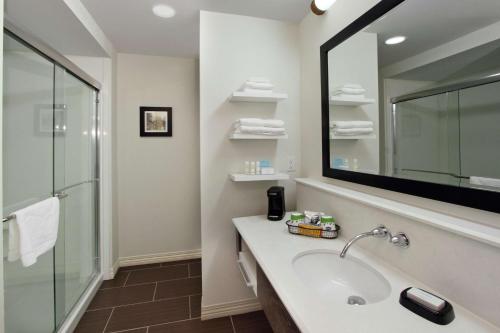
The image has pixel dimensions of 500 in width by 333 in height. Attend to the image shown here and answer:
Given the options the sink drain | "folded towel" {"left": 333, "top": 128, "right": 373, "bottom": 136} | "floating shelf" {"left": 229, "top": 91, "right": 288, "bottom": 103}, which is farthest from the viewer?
"floating shelf" {"left": 229, "top": 91, "right": 288, "bottom": 103}

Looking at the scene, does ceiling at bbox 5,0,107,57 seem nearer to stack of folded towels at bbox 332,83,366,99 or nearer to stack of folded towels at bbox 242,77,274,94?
stack of folded towels at bbox 242,77,274,94

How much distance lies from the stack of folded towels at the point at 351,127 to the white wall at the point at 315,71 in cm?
20

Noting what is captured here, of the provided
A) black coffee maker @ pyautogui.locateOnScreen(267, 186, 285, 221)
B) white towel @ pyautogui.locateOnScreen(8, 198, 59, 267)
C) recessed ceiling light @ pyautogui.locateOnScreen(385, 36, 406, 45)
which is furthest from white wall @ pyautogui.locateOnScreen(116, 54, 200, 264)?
recessed ceiling light @ pyautogui.locateOnScreen(385, 36, 406, 45)

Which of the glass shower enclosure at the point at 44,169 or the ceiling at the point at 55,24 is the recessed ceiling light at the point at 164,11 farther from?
the glass shower enclosure at the point at 44,169

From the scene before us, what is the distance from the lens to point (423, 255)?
0.90 m

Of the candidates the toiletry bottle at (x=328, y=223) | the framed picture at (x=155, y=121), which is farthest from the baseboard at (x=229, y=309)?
the framed picture at (x=155, y=121)

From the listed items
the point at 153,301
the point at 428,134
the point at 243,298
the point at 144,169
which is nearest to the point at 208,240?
the point at 243,298

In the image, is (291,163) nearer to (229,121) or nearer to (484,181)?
(229,121)

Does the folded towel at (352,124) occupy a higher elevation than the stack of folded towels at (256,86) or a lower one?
lower

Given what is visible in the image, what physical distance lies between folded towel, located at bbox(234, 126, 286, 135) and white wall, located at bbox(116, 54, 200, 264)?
131 cm

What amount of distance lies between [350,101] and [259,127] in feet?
1.99

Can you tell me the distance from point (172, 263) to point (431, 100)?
280 cm

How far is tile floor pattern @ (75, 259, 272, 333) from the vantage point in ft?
5.81

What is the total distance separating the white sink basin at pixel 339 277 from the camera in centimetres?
103
